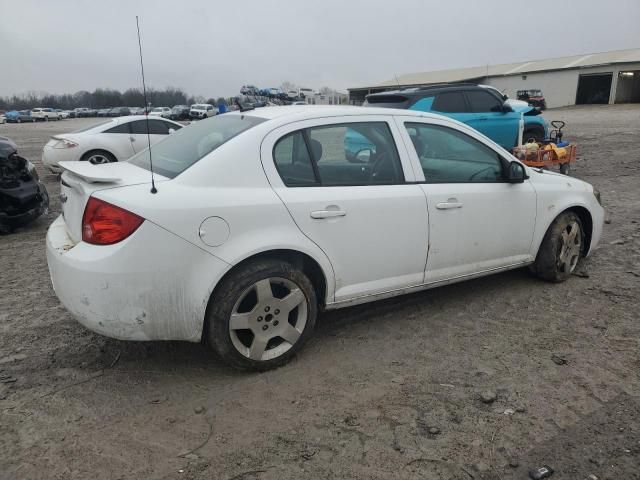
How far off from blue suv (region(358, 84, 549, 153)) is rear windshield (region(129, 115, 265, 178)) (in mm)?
6279

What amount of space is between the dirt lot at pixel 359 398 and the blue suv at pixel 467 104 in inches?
235

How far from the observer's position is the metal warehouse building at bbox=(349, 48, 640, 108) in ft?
148

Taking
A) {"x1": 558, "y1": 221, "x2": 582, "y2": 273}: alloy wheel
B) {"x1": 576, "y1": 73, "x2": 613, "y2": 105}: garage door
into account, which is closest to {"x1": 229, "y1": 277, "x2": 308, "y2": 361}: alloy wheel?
{"x1": 558, "y1": 221, "x2": 582, "y2": 273}: alloy wheel

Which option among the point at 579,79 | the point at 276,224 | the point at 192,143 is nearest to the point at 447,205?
the point at 276,224

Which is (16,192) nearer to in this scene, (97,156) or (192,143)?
(192,143)

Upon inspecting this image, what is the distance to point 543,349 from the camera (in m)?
3.54

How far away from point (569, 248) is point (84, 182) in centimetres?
413

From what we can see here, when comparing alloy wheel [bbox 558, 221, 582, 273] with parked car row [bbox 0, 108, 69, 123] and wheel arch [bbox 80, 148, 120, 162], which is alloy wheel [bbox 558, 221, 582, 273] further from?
parked car row [bbox 0, 108, 69, 123]

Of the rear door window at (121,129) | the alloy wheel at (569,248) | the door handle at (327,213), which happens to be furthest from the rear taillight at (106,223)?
the rear door window at (121,129)

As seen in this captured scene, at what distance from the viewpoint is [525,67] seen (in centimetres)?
5453

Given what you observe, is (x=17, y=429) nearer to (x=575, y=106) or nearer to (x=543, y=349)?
(x=543, y=349)

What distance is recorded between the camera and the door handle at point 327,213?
3.27 meters

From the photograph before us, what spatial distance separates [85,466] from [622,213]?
734 cm

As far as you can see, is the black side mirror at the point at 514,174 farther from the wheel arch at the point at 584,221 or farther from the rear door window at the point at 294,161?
the rear door window at the point at 294,161
